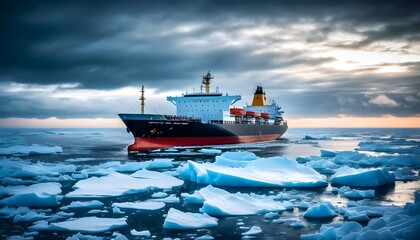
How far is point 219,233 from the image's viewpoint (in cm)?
667

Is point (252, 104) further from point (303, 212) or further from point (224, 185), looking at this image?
point (303, 212)

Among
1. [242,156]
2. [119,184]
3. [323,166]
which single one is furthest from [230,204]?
[323,166]

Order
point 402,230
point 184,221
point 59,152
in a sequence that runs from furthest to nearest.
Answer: point 59,152 → point 184,221 → point 402,230

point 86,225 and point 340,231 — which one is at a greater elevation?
point 340,231

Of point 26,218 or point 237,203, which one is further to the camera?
point 237,203

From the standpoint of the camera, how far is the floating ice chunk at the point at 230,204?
8.14 metres

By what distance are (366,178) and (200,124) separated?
714 inches

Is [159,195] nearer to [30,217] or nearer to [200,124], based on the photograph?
[30,217]

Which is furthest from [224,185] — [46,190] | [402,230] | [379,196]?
[402,230]

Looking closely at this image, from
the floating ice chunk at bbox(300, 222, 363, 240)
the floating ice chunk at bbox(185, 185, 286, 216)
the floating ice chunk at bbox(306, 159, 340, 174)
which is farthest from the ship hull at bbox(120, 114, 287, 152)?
the floating ice chunk at bbox(300, 222, 363, 240)

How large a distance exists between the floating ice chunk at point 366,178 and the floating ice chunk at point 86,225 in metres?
8.62

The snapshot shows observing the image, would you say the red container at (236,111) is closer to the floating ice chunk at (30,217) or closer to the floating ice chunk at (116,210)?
the floating ice chunk at (116,210)

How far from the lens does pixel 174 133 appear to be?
2780cm

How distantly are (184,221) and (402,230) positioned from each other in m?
4.04
